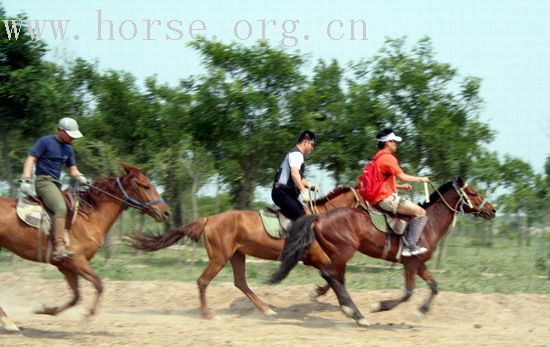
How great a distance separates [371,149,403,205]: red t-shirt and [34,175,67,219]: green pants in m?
4.45

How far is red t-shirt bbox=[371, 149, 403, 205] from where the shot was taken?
10398 millimetres

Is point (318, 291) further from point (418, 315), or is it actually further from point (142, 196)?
point (142, 196)

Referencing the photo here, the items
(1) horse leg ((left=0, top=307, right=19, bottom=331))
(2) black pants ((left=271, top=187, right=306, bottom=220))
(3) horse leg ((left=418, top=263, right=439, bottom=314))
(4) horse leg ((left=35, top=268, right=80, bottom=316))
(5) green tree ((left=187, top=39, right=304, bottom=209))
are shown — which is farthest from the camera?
(5) green tree ((left=187, top=39, right=304, bottom=209))

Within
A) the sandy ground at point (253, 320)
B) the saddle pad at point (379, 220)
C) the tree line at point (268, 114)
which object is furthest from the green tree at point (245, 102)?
the saddle pad at point (379, 220)

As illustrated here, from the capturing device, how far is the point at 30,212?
31.7ft

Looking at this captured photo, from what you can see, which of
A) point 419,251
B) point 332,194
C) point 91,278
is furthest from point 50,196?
point 419,251

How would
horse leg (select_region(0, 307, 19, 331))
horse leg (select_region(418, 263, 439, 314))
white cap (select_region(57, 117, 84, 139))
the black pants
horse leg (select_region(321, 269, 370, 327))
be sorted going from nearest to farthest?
horse leg (select_region(0, 307, 19, 331)), white cap (select_region(57, 117, 84, 139)), horse leg (select_region(321, 269, 370, 327)), horse leg (select_region(418, 263, 439, 314)), the black pants

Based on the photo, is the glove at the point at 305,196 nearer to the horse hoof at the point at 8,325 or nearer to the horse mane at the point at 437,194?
the horse mane at the point at 437,194

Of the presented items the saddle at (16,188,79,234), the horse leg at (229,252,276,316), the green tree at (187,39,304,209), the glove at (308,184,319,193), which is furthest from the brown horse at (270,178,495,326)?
the green tree at (187,39,304,209)

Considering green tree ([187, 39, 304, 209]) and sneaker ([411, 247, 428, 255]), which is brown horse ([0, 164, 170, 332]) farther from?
green tree ([187, 39, 304, 209])

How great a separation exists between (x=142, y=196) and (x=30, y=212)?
153 cm

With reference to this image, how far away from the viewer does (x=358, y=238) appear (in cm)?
1074

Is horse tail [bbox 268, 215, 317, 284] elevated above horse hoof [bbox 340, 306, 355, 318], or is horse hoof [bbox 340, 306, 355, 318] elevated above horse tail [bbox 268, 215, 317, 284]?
horse tail [bbox 268, 215, 317, 284]

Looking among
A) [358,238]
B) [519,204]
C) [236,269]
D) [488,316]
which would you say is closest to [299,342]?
[358,238]
